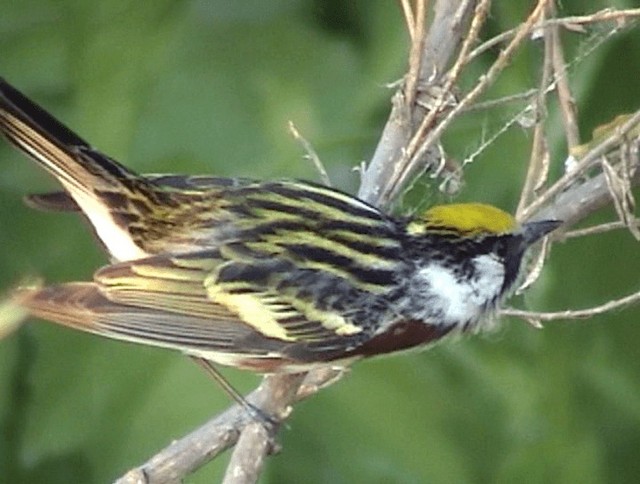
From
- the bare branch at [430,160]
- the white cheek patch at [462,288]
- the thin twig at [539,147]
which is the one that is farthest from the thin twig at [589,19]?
the white cheek patch at [462,288]

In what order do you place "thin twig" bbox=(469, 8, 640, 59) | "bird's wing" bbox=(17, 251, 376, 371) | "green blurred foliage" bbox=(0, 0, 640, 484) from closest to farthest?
"thin twig" bbox=(469, 8, 640, 59)
"bird's wing" bbox=(17, 251, 376, 371)
"green blurred foliage" bbox=(0, 0, 640, 484)

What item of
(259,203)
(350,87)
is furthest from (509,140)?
(259,203)

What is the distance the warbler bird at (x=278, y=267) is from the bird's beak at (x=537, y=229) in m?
0.05

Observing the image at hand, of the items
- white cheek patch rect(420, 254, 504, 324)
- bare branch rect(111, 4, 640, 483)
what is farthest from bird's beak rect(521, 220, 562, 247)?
white cheek patch rect(420, 254, 504, 324)

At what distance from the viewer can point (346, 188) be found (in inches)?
109

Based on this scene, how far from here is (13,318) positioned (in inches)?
47.9

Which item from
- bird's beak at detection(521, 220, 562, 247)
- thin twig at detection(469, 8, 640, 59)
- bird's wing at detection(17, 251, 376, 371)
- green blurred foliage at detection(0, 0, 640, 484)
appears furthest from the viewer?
green blurred foliage at detection(0, 0, 640, 484)

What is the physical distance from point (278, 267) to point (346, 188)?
0.59 metres

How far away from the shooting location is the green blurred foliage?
263 cm

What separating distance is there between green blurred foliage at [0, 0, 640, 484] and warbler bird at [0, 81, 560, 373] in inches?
11.7

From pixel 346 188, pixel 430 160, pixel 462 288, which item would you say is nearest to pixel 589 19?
Result: pixel 430 160

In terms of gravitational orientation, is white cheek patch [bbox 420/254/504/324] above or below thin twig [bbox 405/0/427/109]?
below

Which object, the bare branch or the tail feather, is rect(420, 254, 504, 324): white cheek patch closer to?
the bare branch

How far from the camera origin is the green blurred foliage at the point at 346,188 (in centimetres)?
263
